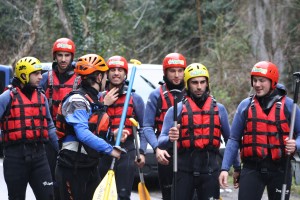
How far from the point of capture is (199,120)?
24.6ft

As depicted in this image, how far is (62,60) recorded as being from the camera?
9484 millimetres

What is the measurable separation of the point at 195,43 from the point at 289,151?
2421 cm

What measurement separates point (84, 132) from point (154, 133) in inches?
77.8

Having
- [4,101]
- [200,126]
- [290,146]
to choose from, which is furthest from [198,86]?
[4,101]

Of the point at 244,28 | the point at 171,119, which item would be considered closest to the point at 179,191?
the point at 171,119

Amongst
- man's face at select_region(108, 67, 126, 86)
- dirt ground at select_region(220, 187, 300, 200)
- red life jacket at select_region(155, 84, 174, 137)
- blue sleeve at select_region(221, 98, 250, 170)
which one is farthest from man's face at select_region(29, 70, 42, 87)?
dirt ground at select_region(220, 187, 300, 200)

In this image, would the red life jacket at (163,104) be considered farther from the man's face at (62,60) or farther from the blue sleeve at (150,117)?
the man's face at (62,60)

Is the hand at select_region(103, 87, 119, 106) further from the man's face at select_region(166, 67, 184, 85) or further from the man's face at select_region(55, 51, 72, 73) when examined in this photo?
the man's face at select_region(55, 51, 72, 73)

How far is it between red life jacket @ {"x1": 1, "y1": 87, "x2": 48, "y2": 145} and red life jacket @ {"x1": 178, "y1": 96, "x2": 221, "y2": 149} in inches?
65.2

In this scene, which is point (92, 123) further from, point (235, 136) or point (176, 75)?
point (176, 75)

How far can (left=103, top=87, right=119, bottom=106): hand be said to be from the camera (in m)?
7.63

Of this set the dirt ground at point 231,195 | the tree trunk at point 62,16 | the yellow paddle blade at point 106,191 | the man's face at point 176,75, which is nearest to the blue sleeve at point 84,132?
the yellow paddle blade at point 106,191

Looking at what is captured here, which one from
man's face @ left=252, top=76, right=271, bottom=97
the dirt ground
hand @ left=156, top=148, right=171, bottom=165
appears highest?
man's face @ left=252, top=76, right=271, bottom=97

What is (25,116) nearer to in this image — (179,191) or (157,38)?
(179,191)
